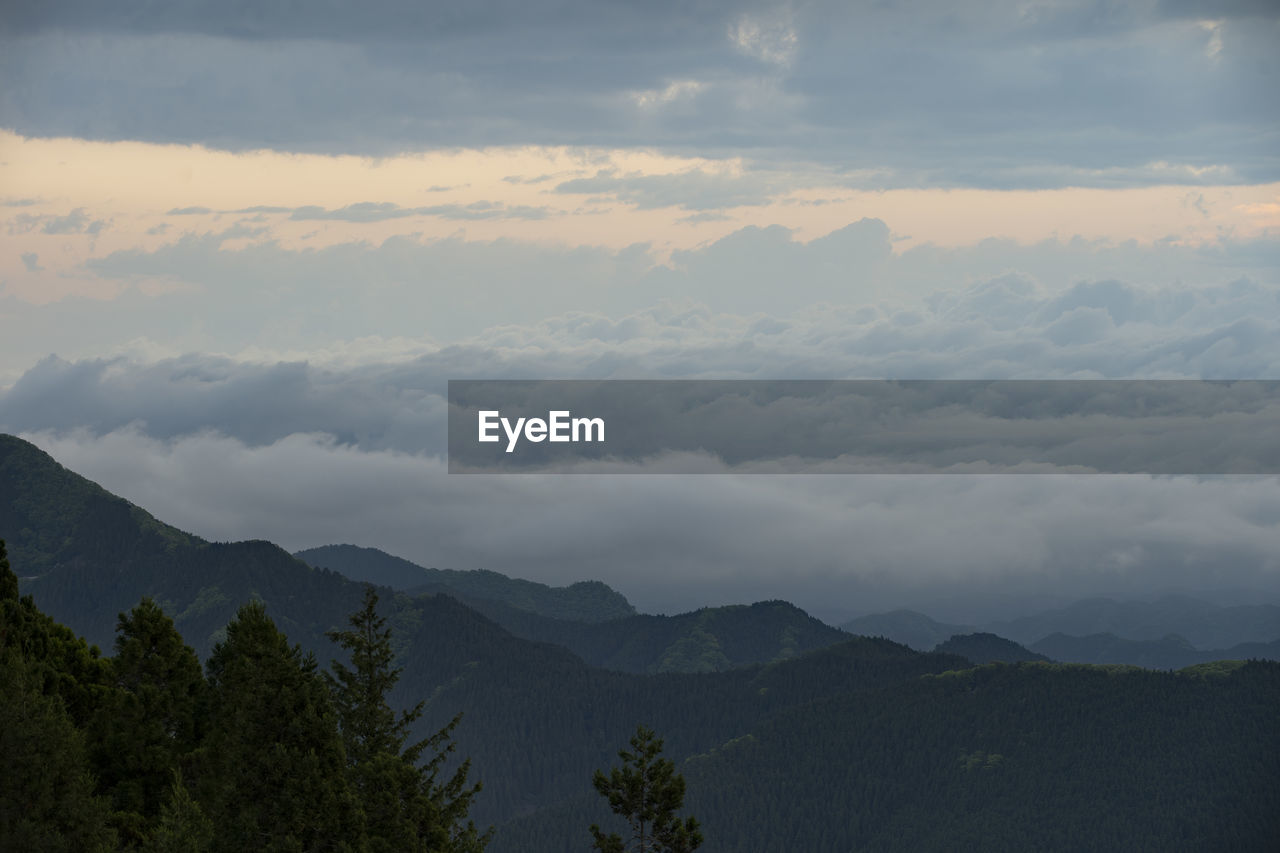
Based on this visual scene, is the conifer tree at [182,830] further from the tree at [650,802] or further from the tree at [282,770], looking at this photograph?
the tree at [650,802]

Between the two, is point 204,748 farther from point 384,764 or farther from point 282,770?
point 282,770

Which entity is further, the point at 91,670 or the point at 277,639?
the point at 91,670

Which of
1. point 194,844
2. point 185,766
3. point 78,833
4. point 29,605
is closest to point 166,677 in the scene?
point 185,766

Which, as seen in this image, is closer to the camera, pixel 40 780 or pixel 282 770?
pixel 40 780

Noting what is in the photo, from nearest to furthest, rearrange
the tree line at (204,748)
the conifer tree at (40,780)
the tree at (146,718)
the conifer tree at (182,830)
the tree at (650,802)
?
1. the conifer tree at (182,830)
2. the conifer tree at (40,780)
3. the tree line at (204,748)
4. the tree at (146,718)
5. the tree at (650,802)

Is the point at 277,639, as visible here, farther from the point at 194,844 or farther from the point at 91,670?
the point at 91,670

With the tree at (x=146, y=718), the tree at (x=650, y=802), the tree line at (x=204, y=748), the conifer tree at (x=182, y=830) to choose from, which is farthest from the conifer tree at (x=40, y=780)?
the tree at (x=650, y=802)

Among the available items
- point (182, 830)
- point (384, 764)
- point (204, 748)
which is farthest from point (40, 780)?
point (384, 764)

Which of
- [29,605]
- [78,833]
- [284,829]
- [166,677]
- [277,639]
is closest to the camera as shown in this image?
[78,833]

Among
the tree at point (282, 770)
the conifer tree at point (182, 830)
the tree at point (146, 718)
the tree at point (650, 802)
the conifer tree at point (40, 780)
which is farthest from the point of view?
the tree at point (650, 802)
